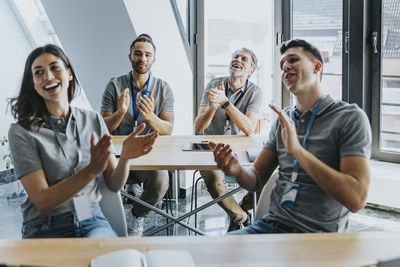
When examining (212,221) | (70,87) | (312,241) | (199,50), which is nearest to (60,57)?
(70,87)

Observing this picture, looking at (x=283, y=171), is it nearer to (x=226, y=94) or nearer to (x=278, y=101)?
(x=226, y=94)

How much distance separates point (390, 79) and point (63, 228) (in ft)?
10.6

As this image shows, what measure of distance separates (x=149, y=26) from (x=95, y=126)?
2.34 meters

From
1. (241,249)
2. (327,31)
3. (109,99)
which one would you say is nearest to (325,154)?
(241,249)

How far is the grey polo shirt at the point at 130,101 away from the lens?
11.8 ft

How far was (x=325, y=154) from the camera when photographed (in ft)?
6.26

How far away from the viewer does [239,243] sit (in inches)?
55.4

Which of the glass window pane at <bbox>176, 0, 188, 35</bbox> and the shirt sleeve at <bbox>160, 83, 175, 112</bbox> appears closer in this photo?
the shirt sleeve at <bbox>160, 83, 175, 112</bbox>

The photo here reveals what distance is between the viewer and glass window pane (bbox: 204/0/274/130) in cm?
491

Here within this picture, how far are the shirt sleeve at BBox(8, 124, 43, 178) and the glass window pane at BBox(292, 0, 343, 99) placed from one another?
3.22 meters

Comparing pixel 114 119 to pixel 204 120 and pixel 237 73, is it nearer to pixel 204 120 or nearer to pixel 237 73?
pixel 204 120

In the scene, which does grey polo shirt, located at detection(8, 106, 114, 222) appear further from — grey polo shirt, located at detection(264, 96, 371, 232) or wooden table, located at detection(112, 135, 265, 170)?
grey polo shirt, located at detection(264, 96, 371, 232)

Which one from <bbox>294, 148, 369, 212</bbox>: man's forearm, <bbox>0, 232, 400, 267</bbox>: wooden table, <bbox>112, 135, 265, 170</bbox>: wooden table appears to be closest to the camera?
<bbox>0, 232, 400, 267</bbox>: wooden table

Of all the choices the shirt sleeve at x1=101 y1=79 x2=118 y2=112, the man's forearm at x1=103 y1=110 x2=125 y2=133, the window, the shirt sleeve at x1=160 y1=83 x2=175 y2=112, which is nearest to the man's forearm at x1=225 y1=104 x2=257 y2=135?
the shirt sleeve at x1=160 y1=83 x2=175 y2=112
